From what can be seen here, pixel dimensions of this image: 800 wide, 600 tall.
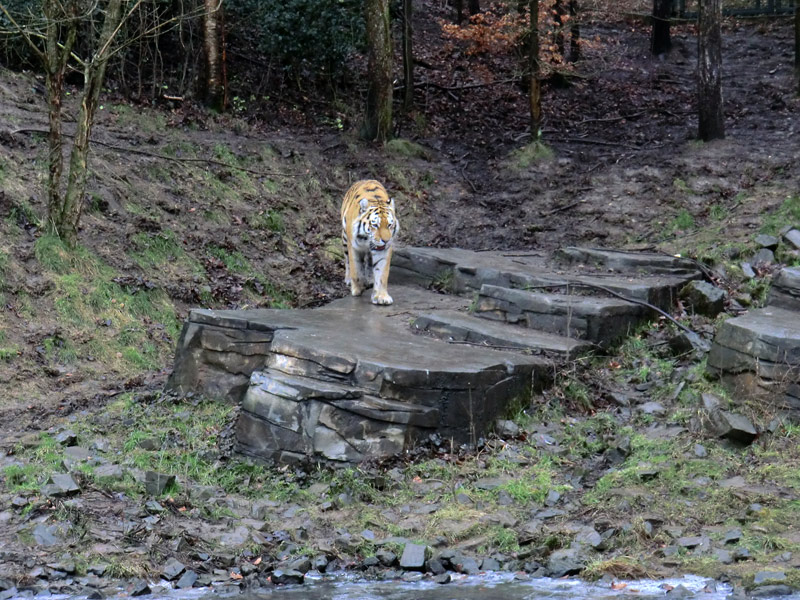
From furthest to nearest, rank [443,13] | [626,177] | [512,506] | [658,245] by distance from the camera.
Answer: [443,13] → [626,177] → [658,245] → [512,506]

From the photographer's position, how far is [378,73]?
1817cm

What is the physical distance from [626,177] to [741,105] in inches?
207

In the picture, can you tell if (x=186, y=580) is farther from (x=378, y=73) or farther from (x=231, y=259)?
(x=378, y=73)

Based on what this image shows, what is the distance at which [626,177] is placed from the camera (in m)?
16.7

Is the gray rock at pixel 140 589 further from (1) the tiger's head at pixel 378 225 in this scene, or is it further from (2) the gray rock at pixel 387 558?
(1) the tiger's head at pixel 378 225

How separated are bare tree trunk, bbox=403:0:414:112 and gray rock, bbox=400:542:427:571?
14298 millimetres

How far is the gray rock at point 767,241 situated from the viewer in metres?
12.6

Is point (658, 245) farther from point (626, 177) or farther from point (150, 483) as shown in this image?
point (150, 483)

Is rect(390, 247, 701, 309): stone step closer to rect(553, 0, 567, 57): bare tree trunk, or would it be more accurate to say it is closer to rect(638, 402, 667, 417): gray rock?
rect(638, 402, 667, 417): gray rock

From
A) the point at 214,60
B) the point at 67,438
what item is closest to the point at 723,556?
the point at 67,438

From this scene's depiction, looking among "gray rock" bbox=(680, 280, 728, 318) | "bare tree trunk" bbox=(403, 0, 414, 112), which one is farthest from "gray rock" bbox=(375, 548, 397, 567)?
"bare tree trunk" bbox=(403, 0, 414, 112)

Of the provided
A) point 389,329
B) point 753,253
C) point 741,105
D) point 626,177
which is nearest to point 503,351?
point 389,329

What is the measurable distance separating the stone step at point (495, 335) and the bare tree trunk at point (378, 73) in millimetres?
8763

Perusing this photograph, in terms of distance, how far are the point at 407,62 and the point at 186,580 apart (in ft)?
48.9
